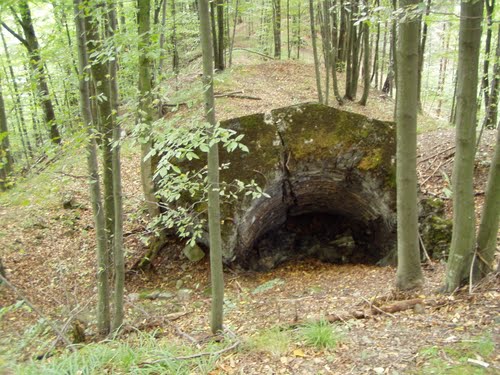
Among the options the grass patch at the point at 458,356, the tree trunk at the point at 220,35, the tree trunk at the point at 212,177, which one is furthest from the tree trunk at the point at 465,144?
the tree trunk at the point at 220,35

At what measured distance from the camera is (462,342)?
309 centimetres

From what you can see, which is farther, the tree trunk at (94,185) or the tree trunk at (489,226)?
the tree trunk at (94,185)

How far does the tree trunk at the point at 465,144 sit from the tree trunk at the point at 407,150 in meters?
0.40

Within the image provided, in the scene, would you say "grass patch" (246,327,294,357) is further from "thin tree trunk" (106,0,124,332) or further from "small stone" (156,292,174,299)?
"small stone" (156,292,174,299)

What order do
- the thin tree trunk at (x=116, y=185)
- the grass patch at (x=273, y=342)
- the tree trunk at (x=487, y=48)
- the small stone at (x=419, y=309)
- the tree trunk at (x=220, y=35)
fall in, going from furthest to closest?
the tree trunk at (x=220, y=35), the tree trunk at (x=487, y=48), the thin tree trunk at (x=116, y=185), the small stone at (x=419, y=309), the grass patch at (x=273, y=342)

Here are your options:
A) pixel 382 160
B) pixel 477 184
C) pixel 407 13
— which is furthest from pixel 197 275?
pixel 477 184

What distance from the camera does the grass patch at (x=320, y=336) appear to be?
135 inches

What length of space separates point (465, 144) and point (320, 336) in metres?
2.45

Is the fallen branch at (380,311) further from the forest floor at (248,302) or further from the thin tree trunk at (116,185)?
the thin tree trunk at (116,185)

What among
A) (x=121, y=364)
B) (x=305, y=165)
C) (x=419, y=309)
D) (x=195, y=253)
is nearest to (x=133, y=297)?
(x=195, y=253)

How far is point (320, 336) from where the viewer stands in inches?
137

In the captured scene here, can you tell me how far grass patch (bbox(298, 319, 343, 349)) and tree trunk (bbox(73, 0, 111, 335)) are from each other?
275cm

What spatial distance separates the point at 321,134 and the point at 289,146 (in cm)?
67

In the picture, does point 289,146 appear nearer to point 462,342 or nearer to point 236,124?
point 236,124
